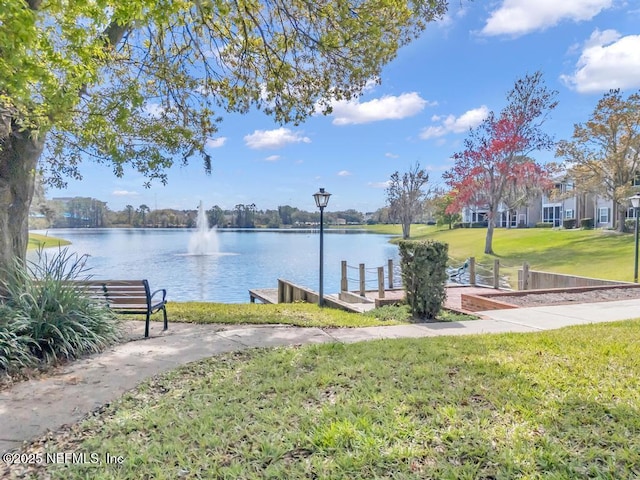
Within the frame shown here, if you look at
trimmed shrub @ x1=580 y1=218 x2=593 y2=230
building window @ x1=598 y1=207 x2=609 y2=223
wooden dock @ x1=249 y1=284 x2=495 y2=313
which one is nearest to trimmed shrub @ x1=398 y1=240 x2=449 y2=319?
wooden dock @ x1=249 y1=284 x2=495 y2=313

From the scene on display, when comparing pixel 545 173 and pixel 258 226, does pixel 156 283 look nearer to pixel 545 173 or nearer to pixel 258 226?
pixel 545 173

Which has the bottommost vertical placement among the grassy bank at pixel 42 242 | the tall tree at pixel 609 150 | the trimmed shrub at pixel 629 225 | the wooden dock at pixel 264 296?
the wooden dock at pixel 264 296

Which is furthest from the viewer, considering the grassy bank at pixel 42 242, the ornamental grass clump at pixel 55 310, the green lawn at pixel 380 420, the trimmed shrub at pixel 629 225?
the trimmed shrub at pixel 629 225

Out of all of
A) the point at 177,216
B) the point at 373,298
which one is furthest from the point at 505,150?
the point at 177,216

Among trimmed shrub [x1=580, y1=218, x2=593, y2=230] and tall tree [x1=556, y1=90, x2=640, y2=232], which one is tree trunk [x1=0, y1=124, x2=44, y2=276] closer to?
tall tree [x1=556, y1=90, x2=640, y2=232]

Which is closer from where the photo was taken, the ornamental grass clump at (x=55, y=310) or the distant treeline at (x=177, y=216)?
the ornamental grass clump at (x=55, y=310)

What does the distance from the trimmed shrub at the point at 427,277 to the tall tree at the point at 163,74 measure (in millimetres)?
3784

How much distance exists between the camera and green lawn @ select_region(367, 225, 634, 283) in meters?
19.6

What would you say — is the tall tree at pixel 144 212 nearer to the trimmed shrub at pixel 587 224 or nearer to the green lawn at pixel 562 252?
the green lawn at pixel 562 252

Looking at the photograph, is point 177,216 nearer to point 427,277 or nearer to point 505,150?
point 505,150

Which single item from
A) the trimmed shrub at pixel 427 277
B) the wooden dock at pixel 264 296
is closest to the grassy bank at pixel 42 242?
the trimmed shrub at pixel 427 277

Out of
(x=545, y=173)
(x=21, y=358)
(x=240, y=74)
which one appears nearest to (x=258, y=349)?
(x=21, y=358)

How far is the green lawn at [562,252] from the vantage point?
1956 centimetres

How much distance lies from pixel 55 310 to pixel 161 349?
1.29 metres
